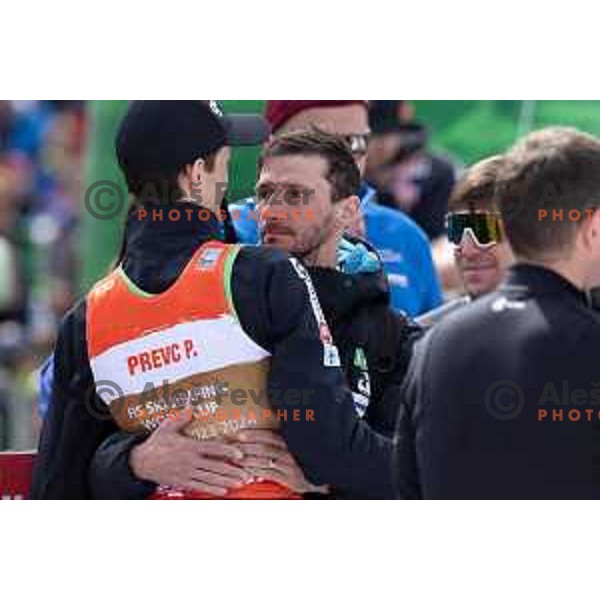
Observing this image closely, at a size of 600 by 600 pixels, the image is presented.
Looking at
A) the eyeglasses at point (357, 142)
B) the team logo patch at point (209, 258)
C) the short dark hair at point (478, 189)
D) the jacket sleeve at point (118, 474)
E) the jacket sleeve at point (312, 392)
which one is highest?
the eyeglasses at point (357, 142)

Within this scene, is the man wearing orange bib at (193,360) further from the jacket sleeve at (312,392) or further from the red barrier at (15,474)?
the red barrier at (15,474)

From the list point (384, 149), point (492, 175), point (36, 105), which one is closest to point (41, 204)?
point (36, 105)

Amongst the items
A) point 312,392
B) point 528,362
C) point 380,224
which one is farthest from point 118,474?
point 380,224

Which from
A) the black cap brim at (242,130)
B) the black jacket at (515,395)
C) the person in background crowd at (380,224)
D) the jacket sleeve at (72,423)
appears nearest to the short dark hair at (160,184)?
the black cap brim at (242,130)

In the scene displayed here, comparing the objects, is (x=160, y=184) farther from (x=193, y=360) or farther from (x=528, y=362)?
(x=528, y=362)

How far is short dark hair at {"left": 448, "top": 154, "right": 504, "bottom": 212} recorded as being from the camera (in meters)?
4.71

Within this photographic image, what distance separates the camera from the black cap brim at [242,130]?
4250mm

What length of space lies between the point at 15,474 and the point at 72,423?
452mm

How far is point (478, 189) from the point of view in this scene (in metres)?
4.73

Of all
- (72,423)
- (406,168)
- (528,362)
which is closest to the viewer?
(528,362)

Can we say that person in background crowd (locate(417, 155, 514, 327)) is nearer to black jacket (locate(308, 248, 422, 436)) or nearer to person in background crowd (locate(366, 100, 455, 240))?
black jacket (locate(308, 248, 422, 436))

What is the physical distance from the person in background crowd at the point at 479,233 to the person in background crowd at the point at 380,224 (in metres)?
0.68

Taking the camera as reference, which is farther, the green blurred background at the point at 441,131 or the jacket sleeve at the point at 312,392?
the green blurred background at the point at 441,131

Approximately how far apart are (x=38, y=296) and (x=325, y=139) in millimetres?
7530
